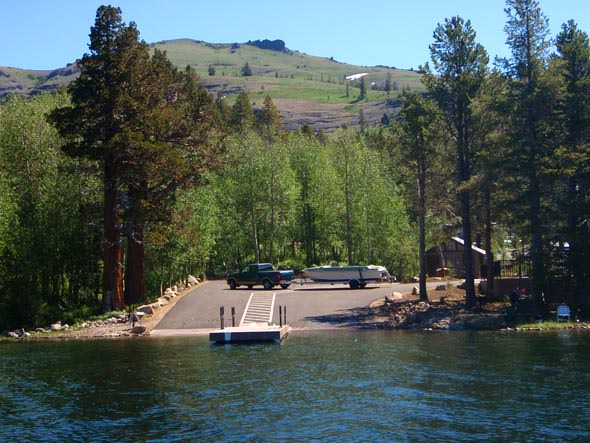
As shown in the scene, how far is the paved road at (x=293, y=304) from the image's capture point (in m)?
44.7

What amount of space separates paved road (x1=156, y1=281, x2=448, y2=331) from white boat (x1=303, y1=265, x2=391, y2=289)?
29.1 inches

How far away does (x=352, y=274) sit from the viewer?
57469mm

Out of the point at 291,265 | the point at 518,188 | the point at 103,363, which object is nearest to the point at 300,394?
the point at 103,363

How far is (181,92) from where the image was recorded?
5266 cm

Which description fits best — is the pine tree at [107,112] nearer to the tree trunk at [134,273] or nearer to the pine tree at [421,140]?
the tree trunk at [134,273]

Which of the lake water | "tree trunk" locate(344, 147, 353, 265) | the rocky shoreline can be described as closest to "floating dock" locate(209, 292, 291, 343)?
the lake water

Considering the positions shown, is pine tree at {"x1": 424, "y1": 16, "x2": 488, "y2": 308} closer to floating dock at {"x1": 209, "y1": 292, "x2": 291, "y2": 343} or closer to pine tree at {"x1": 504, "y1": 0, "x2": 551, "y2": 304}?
pine tree at {"x1": 504, "y1": 0, "x2": 551, "y2": 304}

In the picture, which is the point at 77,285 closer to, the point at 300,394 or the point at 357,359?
the point at 357,359

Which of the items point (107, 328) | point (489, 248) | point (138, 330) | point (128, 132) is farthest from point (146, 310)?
point (489, 248)

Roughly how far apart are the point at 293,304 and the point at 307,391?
24132mm

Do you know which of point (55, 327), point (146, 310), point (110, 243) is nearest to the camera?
point (55, 327)

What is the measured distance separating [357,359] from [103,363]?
11085 millimetres

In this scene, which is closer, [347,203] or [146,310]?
[146,310]

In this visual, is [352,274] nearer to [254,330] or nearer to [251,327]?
[251,327]
